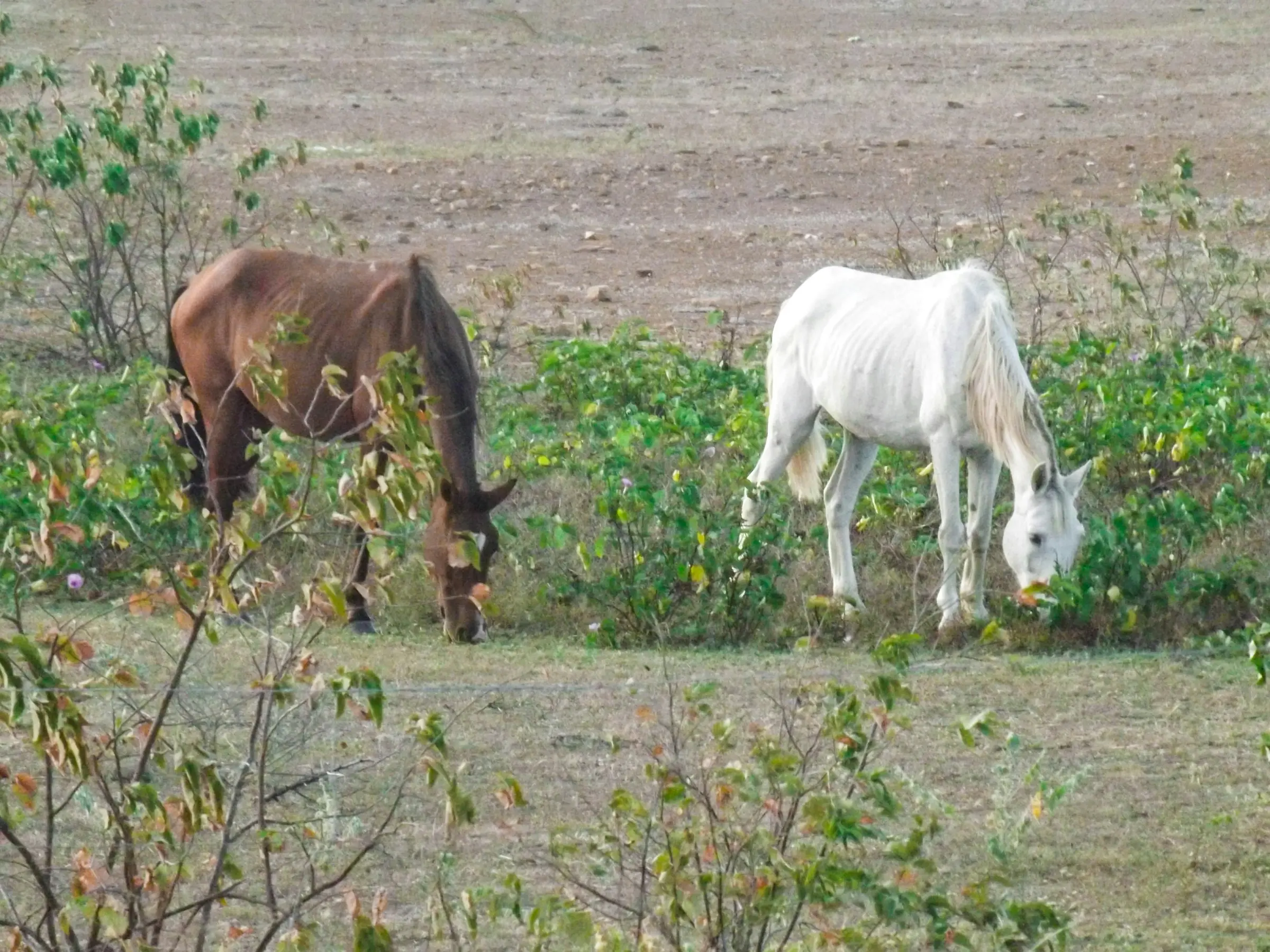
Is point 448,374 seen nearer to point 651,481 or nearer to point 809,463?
point 651,481

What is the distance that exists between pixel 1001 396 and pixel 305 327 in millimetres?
2851

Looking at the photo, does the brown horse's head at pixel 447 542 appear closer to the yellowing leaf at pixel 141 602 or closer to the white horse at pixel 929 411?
the white horse at pixel 929 411

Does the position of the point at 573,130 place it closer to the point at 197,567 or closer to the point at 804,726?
the point at 804,726

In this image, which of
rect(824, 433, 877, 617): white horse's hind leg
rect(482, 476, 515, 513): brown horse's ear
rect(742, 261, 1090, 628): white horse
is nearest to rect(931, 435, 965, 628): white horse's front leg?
rect(742, 261, 1090, 628): white horse

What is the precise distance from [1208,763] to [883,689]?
261cm

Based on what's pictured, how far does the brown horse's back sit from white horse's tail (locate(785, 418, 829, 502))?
6.06 feet

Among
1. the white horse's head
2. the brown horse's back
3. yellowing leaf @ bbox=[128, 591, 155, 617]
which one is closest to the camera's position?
yellowing leaf @ bbox=[128, 591, 155, 617]

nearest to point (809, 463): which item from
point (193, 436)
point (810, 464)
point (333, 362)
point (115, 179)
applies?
point (810, 464)

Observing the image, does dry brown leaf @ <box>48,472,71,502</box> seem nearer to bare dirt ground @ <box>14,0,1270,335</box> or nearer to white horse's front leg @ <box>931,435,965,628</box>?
white horse's front leg @ <box>931,435,965,628</box>

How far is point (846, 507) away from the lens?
8234 mm

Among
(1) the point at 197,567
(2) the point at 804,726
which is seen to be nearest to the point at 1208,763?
(2) the point at 804,726

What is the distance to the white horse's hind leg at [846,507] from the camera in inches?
314

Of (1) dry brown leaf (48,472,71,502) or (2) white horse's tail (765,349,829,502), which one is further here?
(2) white horse's tail (765,349,829,502)

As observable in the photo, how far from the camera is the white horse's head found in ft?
23.7
